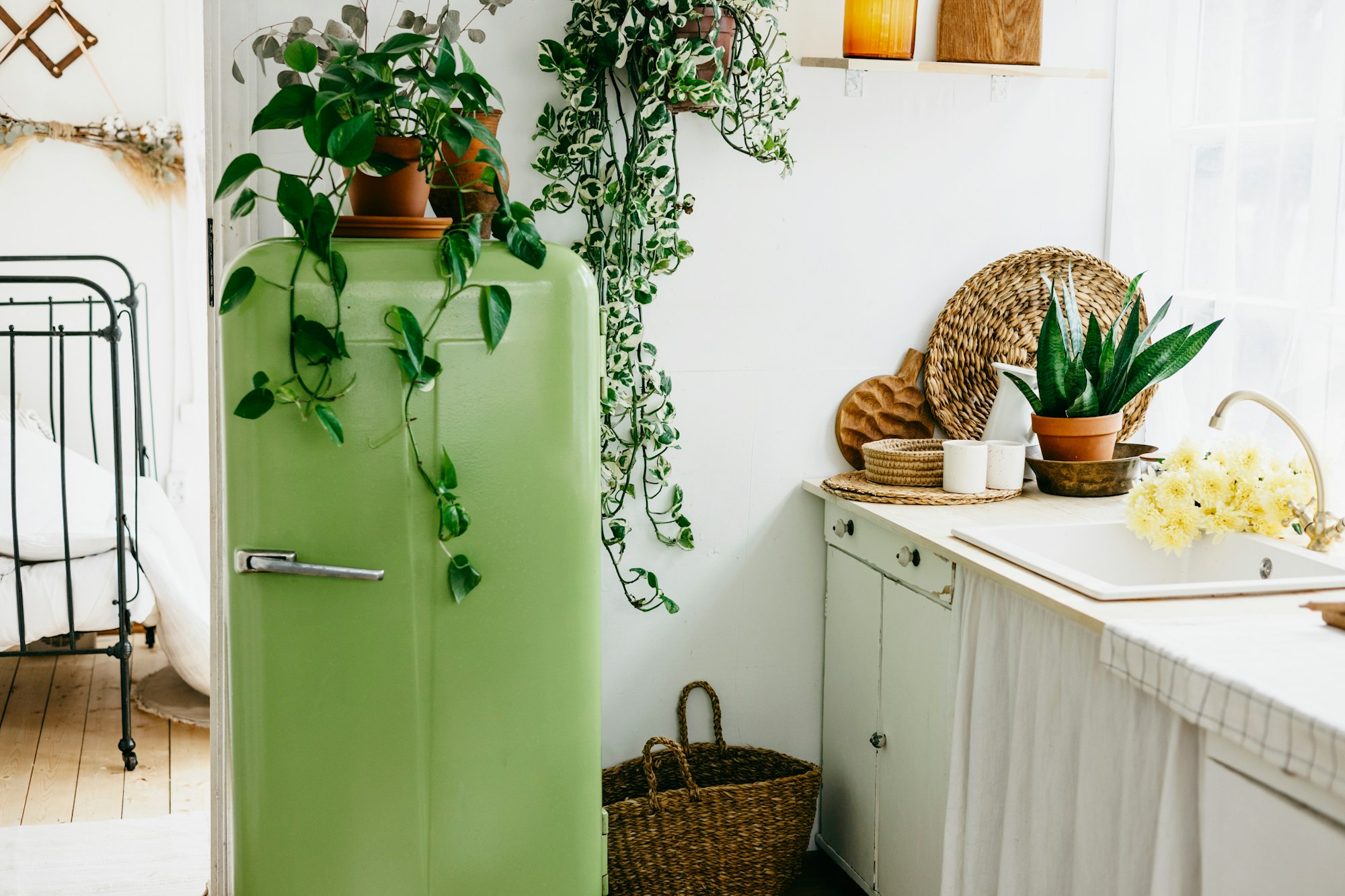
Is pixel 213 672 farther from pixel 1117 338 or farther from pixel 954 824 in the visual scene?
pixel 1117 338

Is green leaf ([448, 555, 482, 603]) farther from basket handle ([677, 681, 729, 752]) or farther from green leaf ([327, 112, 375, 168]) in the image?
basket handle ([677, 681, 729, 752])

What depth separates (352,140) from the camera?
1565 millimetres

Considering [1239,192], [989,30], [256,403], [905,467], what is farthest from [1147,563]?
[256,403]

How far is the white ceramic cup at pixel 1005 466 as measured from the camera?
2.31 metres

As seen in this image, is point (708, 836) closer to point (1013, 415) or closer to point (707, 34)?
point (1013, 415)

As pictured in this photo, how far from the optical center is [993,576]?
5.89 feet

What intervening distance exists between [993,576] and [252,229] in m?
1.47

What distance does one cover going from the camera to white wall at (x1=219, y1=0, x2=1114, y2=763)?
242 cm

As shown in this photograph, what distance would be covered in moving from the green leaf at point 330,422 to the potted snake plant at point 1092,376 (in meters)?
1.36

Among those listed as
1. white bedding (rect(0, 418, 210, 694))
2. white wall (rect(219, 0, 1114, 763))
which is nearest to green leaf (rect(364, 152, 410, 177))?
white wall (rect(219, 0, 1114, 763))

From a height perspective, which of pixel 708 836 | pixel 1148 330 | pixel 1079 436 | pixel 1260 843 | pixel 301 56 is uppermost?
pixel 301 56

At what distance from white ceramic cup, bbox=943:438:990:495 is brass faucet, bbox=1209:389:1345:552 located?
532mm

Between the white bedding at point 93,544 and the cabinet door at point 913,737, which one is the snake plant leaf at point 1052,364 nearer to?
the cabinet door at point 913,737

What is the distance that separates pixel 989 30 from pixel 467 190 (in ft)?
4.10
